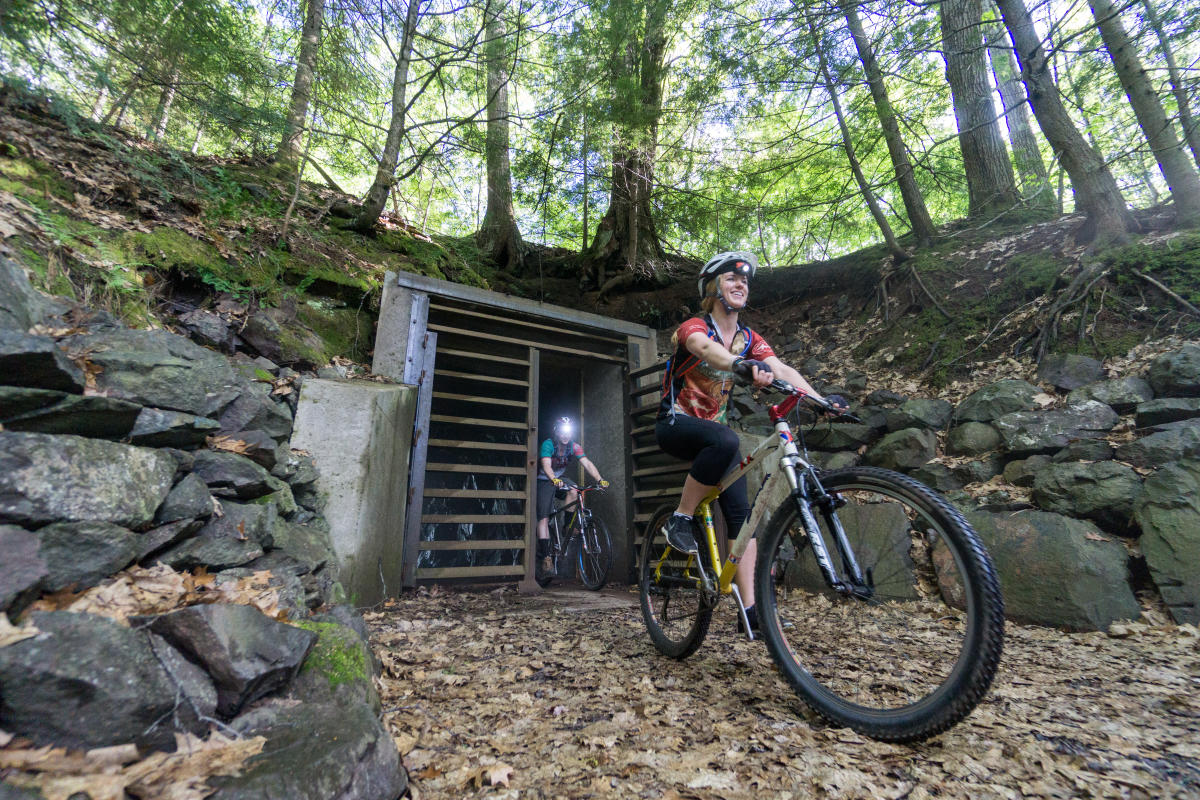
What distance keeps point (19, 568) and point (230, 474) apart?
1354 millimetres

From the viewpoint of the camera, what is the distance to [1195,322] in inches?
169

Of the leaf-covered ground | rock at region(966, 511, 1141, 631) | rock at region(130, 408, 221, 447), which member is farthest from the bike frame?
rock at region(130, 408, 221, 447)

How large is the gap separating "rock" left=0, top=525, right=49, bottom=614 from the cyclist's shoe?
2.32 metres

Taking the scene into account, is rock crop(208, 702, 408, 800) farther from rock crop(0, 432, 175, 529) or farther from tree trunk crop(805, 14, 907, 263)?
tree trunk crop(805, 14, 907, 263)

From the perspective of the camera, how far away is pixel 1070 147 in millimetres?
5602

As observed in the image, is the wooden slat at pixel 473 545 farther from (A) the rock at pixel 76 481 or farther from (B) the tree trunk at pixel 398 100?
(B) the tree trunk at pixel 398 100

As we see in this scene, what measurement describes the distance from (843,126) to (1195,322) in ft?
13.6

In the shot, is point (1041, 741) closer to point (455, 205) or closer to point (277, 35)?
point (277, 35)

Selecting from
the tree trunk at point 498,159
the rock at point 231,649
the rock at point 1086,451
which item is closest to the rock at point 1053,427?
the rock at point 1086,451

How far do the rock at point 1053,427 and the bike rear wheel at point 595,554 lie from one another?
4435 millimetres

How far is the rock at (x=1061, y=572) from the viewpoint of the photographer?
3.08 meters

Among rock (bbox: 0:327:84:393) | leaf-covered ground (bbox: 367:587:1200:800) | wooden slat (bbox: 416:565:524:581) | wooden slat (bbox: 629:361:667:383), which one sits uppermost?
wooden slat (bbox: 629:361:667:383)

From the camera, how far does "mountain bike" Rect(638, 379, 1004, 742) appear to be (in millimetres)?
1552

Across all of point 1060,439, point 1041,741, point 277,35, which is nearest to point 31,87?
point 277,35
